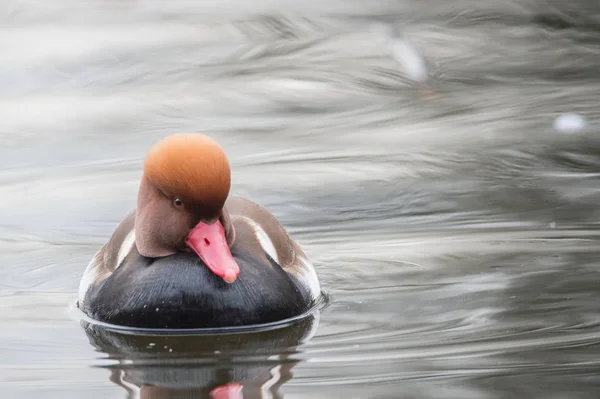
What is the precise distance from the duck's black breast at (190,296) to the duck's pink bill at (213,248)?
0.08m

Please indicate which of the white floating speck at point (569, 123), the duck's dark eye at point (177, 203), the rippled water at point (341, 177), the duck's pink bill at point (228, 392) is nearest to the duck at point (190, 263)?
the duck's dark eye at point (177, 203)

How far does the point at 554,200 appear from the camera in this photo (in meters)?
8.05

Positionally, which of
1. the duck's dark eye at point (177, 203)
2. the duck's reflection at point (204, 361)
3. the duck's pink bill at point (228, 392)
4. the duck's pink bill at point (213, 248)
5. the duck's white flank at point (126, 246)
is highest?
the duck's dark eye at point (177, 203)

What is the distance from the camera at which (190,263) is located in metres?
5.97

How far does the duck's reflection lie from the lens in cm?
522

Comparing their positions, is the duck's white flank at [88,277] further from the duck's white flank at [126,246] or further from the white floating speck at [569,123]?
the white floating speck at [569,123]

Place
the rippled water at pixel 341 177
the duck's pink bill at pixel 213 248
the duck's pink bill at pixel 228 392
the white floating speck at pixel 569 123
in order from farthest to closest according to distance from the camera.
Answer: the white floating speck at pixel 569 123 < the duck's pink bill at pixel 213 248 < the rippled water at pixel 341 177 < the duck's pink bill at pixel 228 392

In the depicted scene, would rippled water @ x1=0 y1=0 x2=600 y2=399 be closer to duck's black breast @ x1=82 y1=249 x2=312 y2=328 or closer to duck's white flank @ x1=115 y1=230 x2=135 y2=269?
duck's black breast @ x1=82 y1=249 x2=312 y2=328

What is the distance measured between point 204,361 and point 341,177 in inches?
131

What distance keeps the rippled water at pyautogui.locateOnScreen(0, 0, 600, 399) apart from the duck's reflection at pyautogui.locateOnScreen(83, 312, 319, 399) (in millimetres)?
16

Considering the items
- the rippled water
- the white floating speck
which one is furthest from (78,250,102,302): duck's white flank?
the white floating speck

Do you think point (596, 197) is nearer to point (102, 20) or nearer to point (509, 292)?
point (509, 292)

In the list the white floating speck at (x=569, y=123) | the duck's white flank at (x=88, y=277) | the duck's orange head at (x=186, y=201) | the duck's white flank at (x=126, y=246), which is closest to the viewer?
the duck's orange head at (x=186, y=201)

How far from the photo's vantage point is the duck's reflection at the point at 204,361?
206 inches
